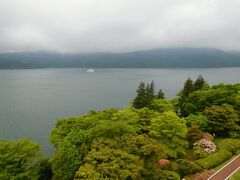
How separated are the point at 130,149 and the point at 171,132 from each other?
855cm

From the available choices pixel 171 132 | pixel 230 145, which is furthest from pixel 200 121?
pixel 171 132

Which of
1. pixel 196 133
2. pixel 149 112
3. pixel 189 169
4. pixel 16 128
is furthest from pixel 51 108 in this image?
pixel 189 169

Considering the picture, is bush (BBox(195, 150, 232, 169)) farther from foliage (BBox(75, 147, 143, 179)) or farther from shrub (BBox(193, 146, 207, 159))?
foliage (BBox(75, 147, 143, 179))

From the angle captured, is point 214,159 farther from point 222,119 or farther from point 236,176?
point 222,119

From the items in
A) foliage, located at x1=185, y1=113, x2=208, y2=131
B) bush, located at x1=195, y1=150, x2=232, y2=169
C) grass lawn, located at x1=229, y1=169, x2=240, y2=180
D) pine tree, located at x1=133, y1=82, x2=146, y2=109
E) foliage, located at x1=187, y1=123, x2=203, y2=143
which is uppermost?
pine tree, located at x1=133, y1=82, x2=146, y2=109

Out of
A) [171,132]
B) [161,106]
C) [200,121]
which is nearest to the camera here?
[171,132]

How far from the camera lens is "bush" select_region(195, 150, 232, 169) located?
28.8 meters

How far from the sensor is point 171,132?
3319 centimetres

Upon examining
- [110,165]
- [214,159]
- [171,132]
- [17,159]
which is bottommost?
[214,159]

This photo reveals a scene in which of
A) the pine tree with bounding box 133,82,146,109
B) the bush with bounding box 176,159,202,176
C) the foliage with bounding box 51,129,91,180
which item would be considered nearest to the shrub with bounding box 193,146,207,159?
the bush with bounding box 176,159,202,176

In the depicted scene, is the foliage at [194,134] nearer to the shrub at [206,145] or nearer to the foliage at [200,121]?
the shrub at [206,145]

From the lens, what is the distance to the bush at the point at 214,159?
94.4 feet

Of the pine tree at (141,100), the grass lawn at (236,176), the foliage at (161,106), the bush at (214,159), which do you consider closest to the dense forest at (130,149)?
the bush at (214,159)

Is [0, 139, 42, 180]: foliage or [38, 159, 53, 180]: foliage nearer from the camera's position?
[0, 139, 42, 180]: foliage
